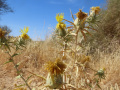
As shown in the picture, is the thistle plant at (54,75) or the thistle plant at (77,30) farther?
the thistle plant at (77,30)

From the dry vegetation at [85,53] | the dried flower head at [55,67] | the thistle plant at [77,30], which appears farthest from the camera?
the dry vegetation at [85,53]

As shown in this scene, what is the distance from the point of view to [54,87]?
646 millimetres

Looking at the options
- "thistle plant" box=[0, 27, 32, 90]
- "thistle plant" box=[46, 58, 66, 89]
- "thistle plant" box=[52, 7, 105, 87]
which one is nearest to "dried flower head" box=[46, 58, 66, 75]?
"thistle plant" box=[46, 58, 66, 89]

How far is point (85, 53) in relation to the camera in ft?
11.3

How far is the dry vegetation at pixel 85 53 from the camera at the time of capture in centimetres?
179

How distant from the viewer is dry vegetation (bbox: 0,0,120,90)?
179cm

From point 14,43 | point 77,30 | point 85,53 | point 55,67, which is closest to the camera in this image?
point 55,67

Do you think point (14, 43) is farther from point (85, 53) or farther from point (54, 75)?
point (85, 53)

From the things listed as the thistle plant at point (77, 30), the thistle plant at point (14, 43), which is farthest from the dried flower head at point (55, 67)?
the thistle plant at point (14, 43)

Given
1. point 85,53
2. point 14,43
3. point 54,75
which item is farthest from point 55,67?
point 85,53

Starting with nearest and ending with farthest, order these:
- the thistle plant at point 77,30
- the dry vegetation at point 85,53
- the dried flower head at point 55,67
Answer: the dried flower head at point 55,67
the thistle plant at point 77,30
the dry vegetation at point 85,53

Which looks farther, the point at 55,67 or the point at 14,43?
the point at 14,43

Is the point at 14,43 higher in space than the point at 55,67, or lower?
higher

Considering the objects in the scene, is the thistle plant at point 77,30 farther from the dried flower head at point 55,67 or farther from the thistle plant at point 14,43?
the thistle plant at point 14,43
